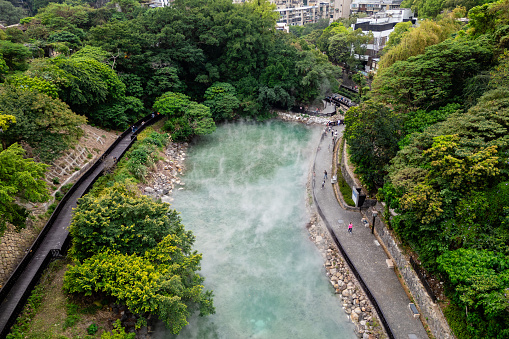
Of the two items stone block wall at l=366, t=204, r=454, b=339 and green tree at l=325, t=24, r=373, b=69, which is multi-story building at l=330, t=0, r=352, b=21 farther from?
stone block wall at l=366, t=204, r=454, b=339

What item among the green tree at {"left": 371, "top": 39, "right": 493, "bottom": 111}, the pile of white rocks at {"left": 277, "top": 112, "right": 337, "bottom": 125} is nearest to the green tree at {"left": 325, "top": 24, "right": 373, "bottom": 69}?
the pile of white rocks at {"left": 277, "top": 112, "right": 337, "bottom": 125}

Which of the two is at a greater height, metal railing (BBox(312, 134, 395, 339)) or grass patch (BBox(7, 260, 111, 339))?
grass patch (BBox(7, 260, 111, 339))

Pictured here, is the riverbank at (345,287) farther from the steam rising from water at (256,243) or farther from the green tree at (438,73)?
the green tree at (438,73)

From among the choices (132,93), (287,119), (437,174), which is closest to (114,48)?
(132,93)

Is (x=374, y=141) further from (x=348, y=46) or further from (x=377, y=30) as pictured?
(x=377, y=30)

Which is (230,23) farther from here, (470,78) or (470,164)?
(470,164)

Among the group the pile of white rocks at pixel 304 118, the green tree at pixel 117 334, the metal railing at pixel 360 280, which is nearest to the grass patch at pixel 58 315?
the green tree at pixel 117 334

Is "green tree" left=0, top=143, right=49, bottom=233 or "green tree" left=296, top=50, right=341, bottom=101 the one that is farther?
Answer: "green tree" left=296, top=50, right=341, bottom=101

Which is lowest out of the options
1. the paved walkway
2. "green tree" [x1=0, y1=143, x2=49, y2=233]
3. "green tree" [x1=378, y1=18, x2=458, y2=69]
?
the paved walkway

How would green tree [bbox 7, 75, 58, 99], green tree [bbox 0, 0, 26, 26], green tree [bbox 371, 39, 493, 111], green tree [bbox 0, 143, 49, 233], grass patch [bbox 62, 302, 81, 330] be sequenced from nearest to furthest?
grass patch [bbox 62, 302, 81, 330]
green tree [bbox 0, 143, 49, 233]
green tree [bbox 7, 75, 58, 99]
green tree [bbox 371, 39, 493, 111]
green tree [bbox 0, 0, 26, 26]
